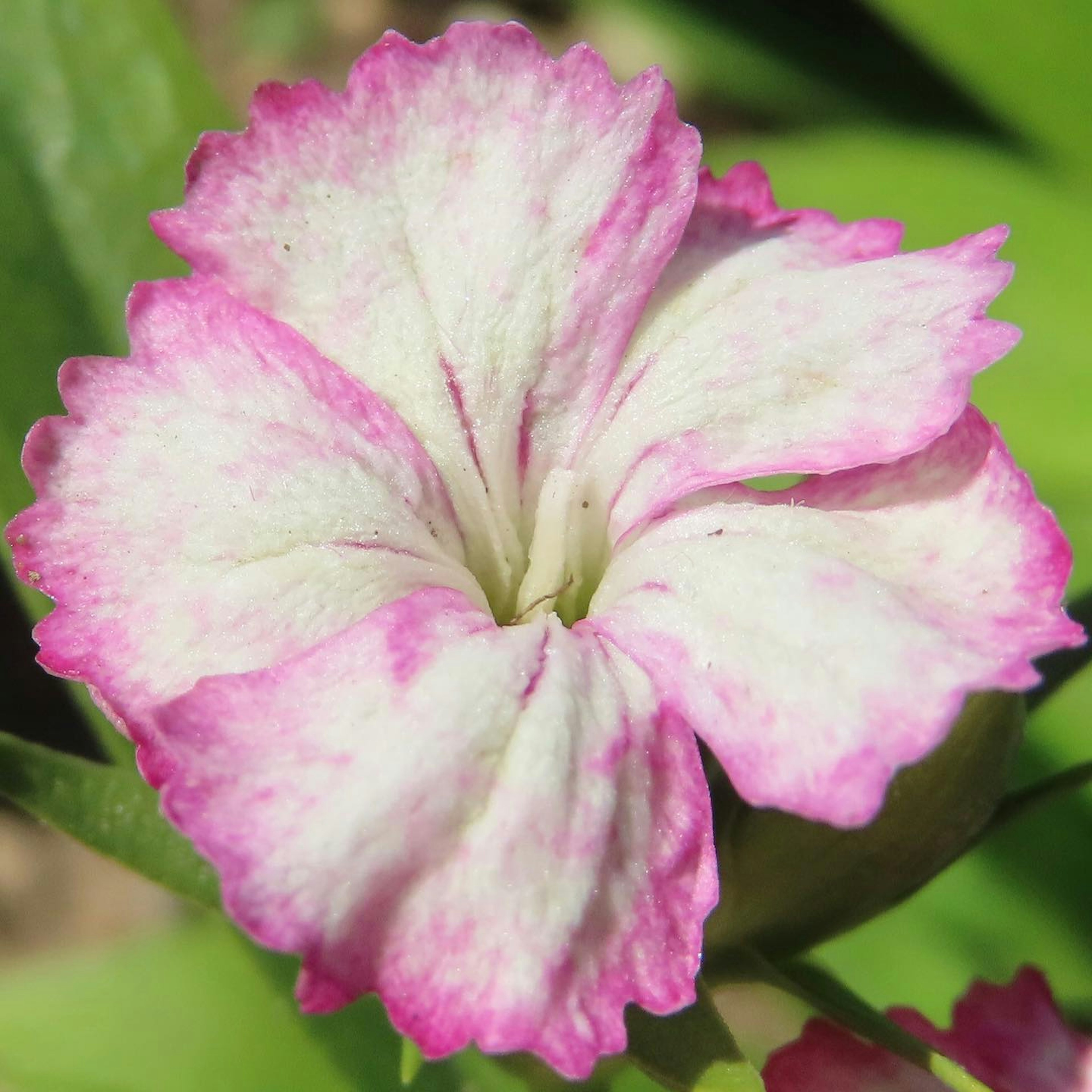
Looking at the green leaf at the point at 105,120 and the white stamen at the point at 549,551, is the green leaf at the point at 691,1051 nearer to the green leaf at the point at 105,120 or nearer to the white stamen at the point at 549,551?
the white stamen at the point at 549,551

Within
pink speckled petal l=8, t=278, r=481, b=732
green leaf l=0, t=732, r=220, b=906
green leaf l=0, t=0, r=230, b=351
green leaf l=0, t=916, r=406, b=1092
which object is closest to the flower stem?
pink speckled petal l=8, t=278, r=481, b=732

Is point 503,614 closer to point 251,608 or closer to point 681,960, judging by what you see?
point 251,608

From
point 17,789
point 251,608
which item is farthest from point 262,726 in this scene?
point 17,789

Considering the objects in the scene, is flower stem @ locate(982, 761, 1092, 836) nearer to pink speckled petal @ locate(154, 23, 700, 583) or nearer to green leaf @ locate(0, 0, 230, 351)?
pink speckled petal @ locate(154, 23, 700, 583)

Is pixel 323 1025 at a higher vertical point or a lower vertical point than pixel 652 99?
lower

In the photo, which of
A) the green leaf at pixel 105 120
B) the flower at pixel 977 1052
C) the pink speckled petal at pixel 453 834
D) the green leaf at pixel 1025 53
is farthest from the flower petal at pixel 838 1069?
the green leaf at pixel 1025 53

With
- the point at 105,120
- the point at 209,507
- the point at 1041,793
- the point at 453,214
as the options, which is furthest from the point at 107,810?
the point at 105,120
